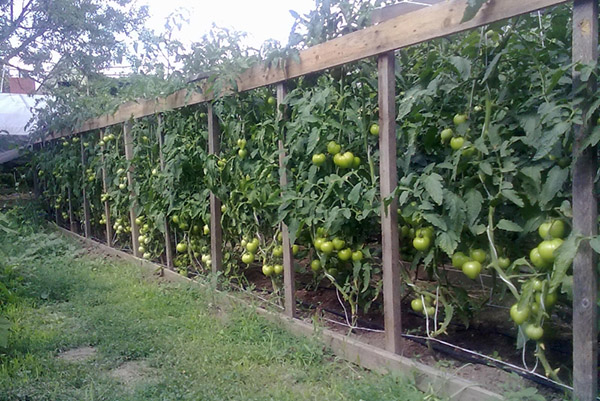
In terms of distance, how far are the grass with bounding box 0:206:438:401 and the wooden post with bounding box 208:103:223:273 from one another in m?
0.30

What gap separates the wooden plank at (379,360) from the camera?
2.38 m

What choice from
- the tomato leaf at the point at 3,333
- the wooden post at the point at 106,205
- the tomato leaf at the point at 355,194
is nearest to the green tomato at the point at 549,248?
the tomato leaf at the point at 355,194

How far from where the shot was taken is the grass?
2738 millimetres

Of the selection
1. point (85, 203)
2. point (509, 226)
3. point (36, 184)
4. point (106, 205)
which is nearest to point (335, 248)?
point (509, 226)

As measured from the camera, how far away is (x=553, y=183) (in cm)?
207

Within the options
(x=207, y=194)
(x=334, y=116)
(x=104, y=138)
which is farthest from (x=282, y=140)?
(x=104, y=138)

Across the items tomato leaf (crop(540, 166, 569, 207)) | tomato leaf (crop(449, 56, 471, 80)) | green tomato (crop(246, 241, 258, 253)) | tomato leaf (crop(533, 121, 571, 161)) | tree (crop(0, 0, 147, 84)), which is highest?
tree (crop(0, 0, 147, 84))

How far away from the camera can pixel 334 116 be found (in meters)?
3.14

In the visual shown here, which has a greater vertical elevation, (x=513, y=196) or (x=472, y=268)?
(x=513, y=196)

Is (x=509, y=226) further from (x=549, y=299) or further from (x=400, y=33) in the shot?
(x=400, y=33)

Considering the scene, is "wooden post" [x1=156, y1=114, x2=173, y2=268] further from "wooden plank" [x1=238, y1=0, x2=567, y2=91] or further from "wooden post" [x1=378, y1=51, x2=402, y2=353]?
"wooden post" [x1=378, y1=51, x2=402, y2=353]

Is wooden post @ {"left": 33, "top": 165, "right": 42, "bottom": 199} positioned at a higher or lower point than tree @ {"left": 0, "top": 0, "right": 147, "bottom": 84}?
lower

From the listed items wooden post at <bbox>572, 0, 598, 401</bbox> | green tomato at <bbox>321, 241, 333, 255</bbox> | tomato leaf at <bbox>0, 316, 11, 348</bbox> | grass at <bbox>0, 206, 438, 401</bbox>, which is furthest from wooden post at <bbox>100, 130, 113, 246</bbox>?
wooden post at <bbox>572, 0, 598, 401</bbox>

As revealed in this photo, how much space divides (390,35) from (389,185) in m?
0.73
